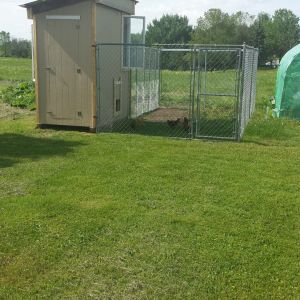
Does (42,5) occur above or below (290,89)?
above

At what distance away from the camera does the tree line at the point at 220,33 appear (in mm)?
57281

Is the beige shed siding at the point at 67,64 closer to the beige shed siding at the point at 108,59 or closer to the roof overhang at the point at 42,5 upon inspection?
the roof overhang at the point at 42,5

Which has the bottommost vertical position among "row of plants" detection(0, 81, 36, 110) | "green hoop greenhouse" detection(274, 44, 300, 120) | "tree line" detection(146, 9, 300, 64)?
"row of plants" detection(0, 81, 36, 110)

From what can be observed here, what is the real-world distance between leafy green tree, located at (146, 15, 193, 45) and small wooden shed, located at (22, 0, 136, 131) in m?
53.3

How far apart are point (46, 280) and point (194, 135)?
6.39 meters

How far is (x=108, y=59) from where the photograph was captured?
1043 centimetres

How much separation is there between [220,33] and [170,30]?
10074mm

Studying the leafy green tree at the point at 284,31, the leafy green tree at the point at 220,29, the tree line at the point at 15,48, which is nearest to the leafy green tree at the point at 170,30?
the leafy green tree at the point at 220,29

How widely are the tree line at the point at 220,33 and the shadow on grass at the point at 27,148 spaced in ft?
146

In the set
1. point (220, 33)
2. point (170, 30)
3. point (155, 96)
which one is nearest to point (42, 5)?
point (155, 96)

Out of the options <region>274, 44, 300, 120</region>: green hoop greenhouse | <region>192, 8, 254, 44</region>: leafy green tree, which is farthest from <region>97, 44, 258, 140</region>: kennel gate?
<region>192, 8, 254, 44</region>: leafy green tree

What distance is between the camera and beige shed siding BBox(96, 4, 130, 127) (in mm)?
9906

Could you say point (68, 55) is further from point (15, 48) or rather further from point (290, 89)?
point (15, 48)

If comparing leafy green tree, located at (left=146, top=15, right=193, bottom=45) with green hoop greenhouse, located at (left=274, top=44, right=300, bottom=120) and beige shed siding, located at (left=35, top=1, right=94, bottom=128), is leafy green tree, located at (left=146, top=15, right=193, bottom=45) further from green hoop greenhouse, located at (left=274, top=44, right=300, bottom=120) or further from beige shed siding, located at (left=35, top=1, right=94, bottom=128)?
beige shed siding, located at (left=35, top=1, right=94, bottom=128)
